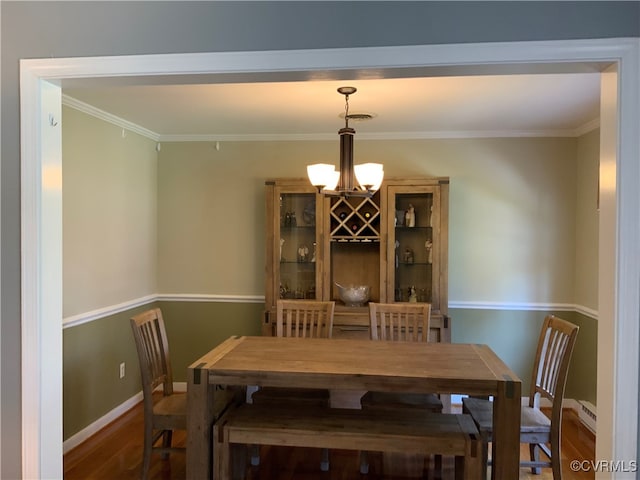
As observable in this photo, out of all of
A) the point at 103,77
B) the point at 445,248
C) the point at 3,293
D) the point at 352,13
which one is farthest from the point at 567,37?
the point at 445,248

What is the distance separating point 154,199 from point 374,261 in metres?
2.02

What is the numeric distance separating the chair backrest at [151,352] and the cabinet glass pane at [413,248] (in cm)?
183

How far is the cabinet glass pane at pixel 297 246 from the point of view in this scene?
12.7 ft

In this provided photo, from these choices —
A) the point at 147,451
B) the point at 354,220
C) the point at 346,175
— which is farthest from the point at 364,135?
the point at 147,451

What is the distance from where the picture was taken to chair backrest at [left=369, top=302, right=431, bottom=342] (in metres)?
3.08

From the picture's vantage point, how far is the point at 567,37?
1433mm

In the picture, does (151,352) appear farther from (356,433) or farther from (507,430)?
(507,430)

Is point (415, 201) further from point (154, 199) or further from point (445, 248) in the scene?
point (154, 199)

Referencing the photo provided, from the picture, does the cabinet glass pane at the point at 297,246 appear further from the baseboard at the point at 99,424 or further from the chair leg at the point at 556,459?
the chair leg at the point at 556,459

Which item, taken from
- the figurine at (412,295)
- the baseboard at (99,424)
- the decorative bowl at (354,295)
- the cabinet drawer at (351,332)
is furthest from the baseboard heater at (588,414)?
the baseboard at (99,424)

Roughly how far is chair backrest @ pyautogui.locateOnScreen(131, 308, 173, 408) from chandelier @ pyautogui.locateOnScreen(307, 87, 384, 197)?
4.08 feet

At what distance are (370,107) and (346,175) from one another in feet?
2.15

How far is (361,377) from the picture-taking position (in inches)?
85.5

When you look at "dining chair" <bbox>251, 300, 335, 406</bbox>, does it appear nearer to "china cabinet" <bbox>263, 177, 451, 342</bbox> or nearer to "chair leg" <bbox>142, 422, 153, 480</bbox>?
"china cabinet" <bbox>263, 177, 451, 342</bbox>
